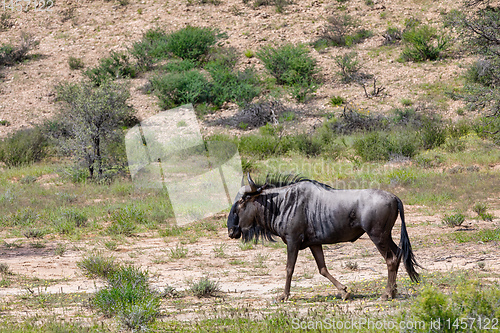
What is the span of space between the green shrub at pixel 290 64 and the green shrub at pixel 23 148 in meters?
13.5

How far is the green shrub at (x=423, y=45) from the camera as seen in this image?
2873 centimetres

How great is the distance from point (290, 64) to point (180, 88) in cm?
658

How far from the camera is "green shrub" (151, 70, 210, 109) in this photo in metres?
27.6

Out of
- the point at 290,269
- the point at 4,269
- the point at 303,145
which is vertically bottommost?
the point at 303,145

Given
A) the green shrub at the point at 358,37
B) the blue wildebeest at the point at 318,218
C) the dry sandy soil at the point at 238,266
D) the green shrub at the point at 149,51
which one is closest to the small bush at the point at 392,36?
the green shrub at the point at 358,37

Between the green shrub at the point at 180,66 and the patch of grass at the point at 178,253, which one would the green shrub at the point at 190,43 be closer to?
the green shrub at the point at 180,66

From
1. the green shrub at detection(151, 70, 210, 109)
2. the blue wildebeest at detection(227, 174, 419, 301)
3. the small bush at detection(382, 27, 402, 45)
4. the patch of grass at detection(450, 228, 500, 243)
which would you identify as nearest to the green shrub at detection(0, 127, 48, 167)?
the green shrub at detection(151, 70, 210, 109)

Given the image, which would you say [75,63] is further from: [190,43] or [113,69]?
[190,43]

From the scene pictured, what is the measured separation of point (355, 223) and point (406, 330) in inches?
73.9

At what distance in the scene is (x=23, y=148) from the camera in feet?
71.8

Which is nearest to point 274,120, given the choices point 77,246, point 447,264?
point 77,246

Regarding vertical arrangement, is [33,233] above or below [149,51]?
above

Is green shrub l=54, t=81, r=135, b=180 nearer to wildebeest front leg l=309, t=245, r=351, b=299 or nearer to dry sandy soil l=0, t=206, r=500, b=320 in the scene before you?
dry sandy soil l=0, t=206, r=500, b=320

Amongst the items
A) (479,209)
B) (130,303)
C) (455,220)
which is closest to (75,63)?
(479,209)
